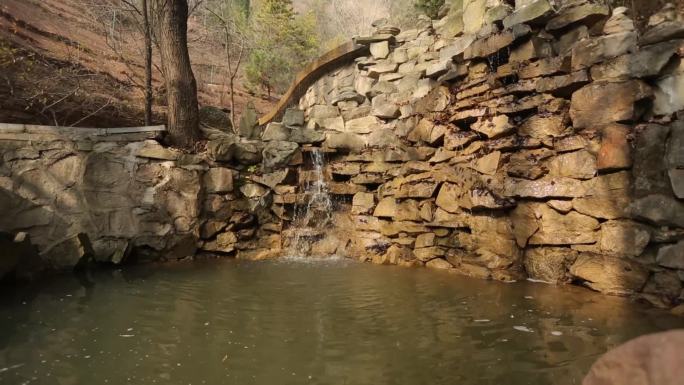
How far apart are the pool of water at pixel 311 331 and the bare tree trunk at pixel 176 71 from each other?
3.50 m

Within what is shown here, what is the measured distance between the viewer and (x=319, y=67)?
421 inches

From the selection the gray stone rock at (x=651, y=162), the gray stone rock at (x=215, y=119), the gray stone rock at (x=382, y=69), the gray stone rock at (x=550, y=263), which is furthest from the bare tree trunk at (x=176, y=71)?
the gray stone rock at (x=651, y=162)

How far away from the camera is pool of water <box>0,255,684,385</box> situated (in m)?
2.88

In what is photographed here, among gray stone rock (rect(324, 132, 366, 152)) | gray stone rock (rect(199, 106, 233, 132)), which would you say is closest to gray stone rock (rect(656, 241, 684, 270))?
gray stone rock (rect(324, 132, 366, 152))

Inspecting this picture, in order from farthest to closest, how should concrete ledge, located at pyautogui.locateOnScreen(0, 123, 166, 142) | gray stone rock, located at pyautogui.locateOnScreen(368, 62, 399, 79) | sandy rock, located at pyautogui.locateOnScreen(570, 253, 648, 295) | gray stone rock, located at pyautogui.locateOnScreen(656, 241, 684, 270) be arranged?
gray stone rock, located at pyautogui.locateOnScreen(368, 62, 399, 79) < concrete ledge, located at pyautogui.locateOnScreen(0, 123, 166, 142) < sandy rock, located at pyautogui.locateOnScreen(570, 253, 648, 295) < gray stone rock, located at pyautogui.locateOnScreen(656, 241, 684, 270)

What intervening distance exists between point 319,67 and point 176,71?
3.68 metres

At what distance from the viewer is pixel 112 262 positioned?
A: 21.5 feet

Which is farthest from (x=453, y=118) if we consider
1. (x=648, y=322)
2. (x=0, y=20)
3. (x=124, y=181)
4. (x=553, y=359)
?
(x=0, y=20)

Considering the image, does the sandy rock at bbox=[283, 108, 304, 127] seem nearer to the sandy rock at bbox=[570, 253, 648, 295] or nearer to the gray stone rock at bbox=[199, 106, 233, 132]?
the gray stone rock at bbox=[199, 106, 233, 132]

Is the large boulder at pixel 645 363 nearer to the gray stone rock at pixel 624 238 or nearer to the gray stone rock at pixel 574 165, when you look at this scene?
the gray stone rock at pixel 624 238

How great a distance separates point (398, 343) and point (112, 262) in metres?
5.09

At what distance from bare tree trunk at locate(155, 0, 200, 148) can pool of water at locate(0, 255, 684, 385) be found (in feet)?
11.5

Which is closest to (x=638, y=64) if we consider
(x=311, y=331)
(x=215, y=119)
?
(x=311, y=331)

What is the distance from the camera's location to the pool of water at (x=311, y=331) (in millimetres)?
2879
